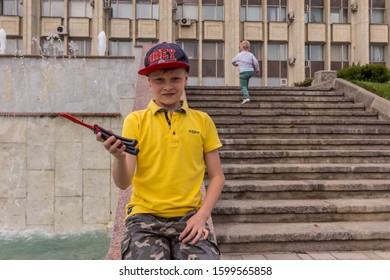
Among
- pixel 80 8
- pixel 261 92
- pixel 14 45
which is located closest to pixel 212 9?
pixel 80 8

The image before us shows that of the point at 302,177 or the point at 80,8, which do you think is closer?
the point at 302,177

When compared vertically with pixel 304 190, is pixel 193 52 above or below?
above

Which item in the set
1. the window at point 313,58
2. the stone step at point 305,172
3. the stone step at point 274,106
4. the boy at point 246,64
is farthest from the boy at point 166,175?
the window at point 313,58

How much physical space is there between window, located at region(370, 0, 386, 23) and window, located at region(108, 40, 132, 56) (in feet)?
56.9

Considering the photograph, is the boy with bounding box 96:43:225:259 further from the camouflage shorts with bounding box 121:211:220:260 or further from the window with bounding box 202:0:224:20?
the window with bounding box 202:0:224:20

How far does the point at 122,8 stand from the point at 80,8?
2.78 m

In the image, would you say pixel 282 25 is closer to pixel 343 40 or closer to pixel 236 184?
pixel 343 40

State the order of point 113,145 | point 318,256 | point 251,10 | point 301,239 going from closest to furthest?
1. point 113,145
2. point 318,256
3. point 301,239
4. point 251,10

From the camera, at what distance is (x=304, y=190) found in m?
4.76

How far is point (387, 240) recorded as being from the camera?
3.82 m

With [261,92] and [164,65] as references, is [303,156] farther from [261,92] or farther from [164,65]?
[164,65]

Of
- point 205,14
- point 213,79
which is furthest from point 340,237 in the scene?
point 205,14

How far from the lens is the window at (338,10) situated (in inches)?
1041

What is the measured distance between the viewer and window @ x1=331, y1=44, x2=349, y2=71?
26391 millimetres
